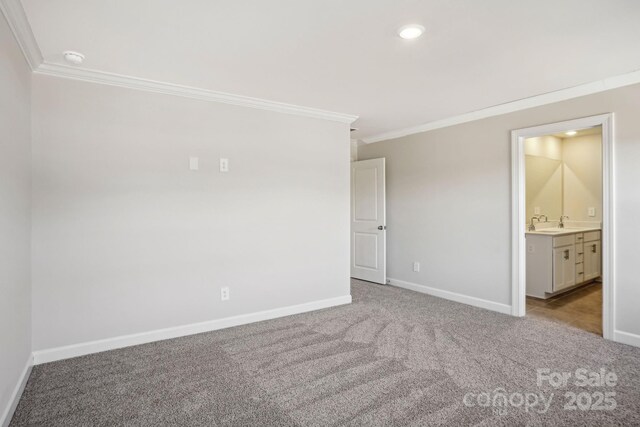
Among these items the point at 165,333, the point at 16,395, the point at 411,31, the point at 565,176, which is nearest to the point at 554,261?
the point at 565,176

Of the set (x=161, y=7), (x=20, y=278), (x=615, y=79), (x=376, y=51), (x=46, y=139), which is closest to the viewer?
(x=161, y=7)

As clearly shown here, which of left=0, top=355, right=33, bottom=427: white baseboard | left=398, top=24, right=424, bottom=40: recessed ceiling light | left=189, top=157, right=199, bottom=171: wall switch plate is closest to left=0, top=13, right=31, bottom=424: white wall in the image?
left=0, top=355, right=33, bottom=427: white baseboard

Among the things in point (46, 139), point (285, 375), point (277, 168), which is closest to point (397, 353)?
point (285, 375)

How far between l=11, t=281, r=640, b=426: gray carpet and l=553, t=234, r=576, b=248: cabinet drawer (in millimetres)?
A: 1313

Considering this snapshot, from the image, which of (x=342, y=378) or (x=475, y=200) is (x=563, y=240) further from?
(x=342, y=378)

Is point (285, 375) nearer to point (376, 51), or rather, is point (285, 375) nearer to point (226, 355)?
point (226, 355)

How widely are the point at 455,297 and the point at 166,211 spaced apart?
3.43 metres

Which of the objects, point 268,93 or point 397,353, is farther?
point 268,93

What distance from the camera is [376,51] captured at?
8.26ft

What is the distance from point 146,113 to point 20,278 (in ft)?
5.12

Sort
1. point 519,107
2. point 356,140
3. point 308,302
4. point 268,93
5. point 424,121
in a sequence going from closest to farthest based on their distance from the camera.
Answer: point 268,93, point 519,107, point 308,302, point 424,121, point 356,140

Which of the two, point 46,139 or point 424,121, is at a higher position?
point 424,121

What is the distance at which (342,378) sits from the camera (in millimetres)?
2439

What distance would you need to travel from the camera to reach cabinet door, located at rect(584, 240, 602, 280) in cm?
510
